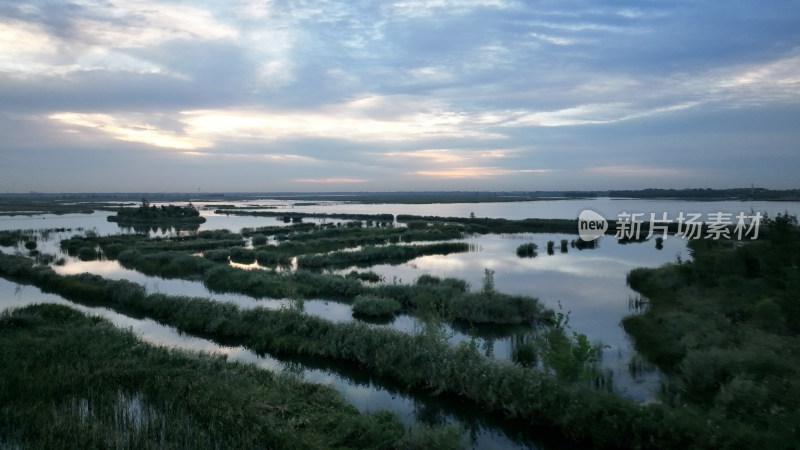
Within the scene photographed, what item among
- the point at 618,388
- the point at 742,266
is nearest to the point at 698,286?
the point at 742,266

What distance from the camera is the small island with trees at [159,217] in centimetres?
5294

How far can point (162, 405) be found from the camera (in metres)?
7.99

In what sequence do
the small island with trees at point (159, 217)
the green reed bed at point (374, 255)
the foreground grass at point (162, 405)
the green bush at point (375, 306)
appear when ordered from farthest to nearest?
the small island with trees at point (159, 217) → the green reed bed at point (374, 255) → the green bush at point (375, 306) → the foreground grass at point (162, 405)

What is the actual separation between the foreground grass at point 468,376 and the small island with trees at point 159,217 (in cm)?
4090

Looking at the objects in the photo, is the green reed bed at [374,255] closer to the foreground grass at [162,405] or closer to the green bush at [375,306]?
the green bush at [375,306]

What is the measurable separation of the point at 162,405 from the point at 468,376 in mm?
5497

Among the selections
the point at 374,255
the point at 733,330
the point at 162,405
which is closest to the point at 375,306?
the point at 162,405

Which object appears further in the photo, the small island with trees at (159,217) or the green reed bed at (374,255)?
the small island with trees at (159,217)

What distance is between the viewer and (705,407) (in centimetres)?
776

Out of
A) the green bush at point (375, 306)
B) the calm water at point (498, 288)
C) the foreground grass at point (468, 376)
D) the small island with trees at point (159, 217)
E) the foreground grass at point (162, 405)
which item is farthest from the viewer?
the small island with trees at point (159, 217)

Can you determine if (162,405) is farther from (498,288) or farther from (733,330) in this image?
(498,288)

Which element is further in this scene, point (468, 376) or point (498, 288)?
point (498, 288)

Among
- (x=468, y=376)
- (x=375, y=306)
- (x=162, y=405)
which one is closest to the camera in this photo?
(x=162, y=405)

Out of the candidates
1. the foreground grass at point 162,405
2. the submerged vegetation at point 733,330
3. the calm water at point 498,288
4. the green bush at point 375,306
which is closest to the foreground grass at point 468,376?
the calm water at point 498,288
